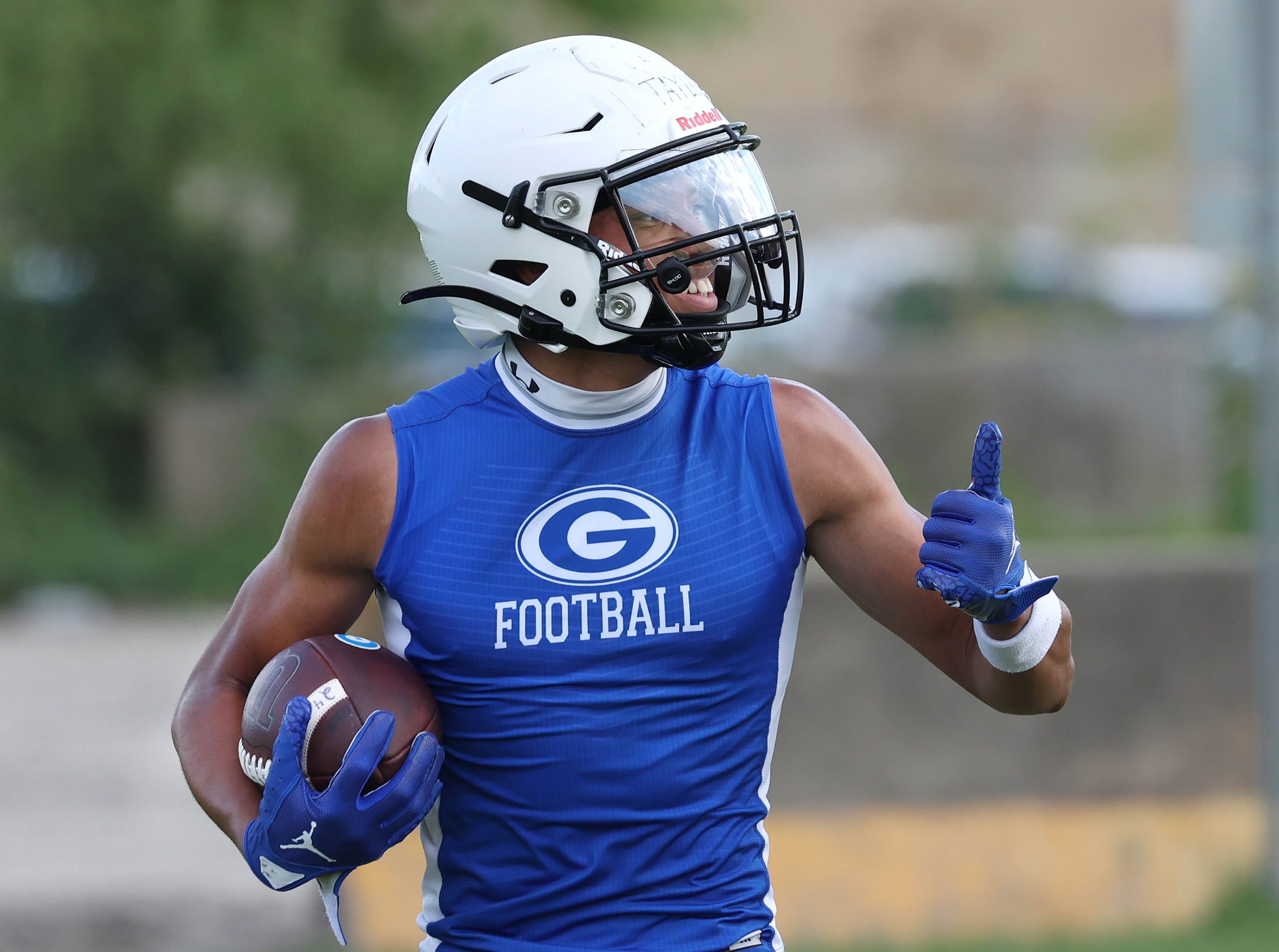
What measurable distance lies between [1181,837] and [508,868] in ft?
13.5

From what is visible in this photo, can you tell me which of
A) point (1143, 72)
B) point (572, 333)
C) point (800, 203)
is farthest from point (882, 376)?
point (1143, 72)

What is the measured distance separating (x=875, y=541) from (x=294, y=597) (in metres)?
0.98

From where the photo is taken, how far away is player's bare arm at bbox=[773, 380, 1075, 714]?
9.46ft

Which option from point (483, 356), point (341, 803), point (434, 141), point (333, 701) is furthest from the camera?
point (483, 356)

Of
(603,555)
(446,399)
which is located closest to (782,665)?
(603,555)

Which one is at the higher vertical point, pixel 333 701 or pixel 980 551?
pixel 980 551

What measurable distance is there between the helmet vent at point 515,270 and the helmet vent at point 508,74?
0.31 metres

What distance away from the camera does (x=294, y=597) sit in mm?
2936

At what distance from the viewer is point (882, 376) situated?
1184 cm

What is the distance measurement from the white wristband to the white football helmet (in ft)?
2.03

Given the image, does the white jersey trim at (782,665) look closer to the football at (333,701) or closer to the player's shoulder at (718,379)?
the player's shoulder at (718,379)

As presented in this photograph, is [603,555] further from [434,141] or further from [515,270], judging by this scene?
[434,141]

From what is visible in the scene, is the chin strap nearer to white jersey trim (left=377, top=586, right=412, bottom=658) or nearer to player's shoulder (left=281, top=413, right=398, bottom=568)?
player's shoulder (left=281, top=413, right=398, bottom=568)

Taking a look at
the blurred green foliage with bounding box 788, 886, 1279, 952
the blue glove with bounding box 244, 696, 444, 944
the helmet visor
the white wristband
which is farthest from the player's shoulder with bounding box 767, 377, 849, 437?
the blurred green foliage with bounding box 788, 886, 1279, 952
